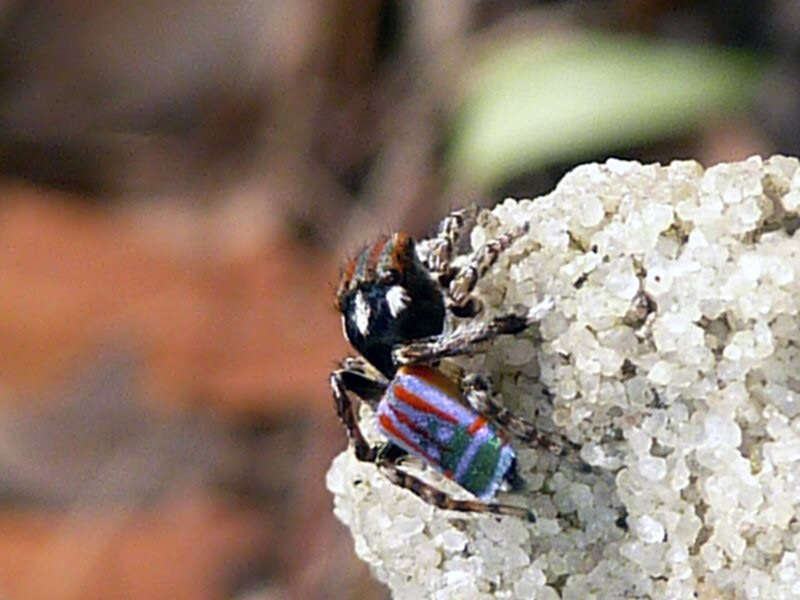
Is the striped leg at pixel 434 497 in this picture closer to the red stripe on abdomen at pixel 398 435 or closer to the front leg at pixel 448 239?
the red stripe on abdomen at pixel 398 435

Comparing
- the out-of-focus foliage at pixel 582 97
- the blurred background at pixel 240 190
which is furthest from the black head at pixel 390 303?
the out-of-focus foliage at pixel 582 97

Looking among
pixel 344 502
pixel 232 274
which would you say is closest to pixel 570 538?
pixel 344 502

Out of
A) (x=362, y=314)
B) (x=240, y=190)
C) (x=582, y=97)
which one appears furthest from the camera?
(x=240, y=190)

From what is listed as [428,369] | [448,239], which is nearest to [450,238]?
[448,239]

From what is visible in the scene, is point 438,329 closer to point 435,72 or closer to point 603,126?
point 603,126

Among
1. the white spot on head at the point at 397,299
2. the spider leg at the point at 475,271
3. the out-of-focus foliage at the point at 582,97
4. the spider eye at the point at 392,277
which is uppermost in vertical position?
the out-of-focus foliage at the point at 582,97

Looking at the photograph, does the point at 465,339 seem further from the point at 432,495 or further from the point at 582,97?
the point at 582,97

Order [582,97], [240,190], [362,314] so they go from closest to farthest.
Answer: [362,314], [582,97], [240,190]
